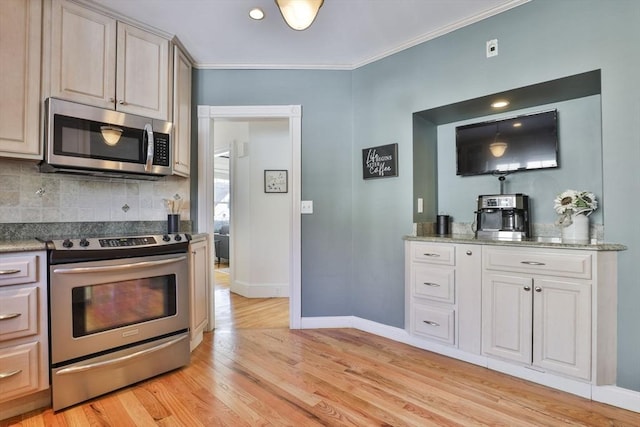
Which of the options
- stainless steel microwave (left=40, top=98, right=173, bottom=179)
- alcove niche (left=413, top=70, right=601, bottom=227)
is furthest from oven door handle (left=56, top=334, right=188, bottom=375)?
alcove niche (left=413, top=70, right=601, bottom=227)

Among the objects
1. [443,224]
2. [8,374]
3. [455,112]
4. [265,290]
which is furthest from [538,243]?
[265,290]

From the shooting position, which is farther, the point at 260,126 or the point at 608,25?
the point at 260,126

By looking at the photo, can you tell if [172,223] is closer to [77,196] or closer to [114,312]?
[77,196]

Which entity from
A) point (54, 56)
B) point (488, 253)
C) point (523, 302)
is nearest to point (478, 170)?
point (488, 253)

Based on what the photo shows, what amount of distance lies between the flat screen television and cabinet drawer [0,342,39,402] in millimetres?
3140

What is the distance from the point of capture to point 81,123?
209 cm

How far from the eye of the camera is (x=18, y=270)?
167 cm

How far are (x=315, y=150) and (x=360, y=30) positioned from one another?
3.49ft

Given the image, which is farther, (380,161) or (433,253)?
(380,161)

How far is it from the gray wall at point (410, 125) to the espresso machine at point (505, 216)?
22 cm

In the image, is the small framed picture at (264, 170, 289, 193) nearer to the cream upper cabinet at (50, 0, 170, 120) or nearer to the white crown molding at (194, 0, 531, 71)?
the white crown molding at (194, 0, 531, 71)

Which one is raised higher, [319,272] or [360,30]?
[360,30]

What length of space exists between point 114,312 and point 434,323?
221cm

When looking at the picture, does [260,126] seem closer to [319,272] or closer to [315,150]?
[315,150]
